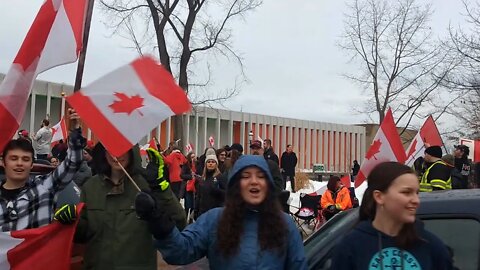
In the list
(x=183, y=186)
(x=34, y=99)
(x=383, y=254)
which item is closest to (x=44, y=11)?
(x=383, y=254)

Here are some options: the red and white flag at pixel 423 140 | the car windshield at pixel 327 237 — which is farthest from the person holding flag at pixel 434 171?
the car windshield at pixel 327 237

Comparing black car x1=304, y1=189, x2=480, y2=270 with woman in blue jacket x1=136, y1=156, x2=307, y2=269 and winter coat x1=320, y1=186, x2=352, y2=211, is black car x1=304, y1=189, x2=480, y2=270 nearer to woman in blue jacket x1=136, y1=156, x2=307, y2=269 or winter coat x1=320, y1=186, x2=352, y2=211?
woman in blue jacket x1=136, y1=156, x2=307, y2=269

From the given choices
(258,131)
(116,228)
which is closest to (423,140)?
(116,228)

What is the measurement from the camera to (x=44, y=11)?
4137mm

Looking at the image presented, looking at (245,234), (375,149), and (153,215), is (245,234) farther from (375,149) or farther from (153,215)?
(375,149)

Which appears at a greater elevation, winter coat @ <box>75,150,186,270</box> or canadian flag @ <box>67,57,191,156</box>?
canadian flag @ <box>67,57,191,156</box>

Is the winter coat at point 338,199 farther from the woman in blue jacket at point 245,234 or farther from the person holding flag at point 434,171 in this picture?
the woman in blue jacket at point 245,234

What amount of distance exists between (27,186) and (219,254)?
148 cm

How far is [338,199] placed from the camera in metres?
11.0

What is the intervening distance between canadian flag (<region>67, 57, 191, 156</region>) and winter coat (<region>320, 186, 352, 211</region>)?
7.51 meters

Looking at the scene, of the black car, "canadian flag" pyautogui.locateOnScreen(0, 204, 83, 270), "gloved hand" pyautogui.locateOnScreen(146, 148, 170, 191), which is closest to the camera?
the black car

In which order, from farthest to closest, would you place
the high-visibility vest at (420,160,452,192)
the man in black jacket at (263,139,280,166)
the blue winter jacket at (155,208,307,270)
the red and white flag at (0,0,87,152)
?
1. the man in black jacket at (263,139,280,166)
2. the high-visibility vest at (420,160,452,192)
3. the red and white flag at (0,0,87,152)
4. the blue winter jacket at (155,208,307,270)

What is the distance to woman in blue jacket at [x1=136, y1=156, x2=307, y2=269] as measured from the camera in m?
3.02

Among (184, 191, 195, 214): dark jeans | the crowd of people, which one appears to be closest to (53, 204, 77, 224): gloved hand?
the crowd of people
